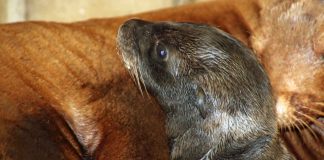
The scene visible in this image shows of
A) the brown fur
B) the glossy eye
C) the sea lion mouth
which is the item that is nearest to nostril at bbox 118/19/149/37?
the sea lion mouth

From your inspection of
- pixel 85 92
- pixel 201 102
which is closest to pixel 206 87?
pixel 201 102

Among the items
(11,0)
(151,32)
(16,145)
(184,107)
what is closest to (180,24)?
(151,32)

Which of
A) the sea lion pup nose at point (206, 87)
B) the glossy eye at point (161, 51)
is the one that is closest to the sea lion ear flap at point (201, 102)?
the sea lion pup nose at point (206, 87)

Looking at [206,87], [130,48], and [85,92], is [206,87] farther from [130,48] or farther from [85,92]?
[85,92]

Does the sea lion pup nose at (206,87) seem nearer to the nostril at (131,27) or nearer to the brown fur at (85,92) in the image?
the nostril at (131,27)

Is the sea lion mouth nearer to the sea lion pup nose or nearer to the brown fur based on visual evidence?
the sea lion pup nose

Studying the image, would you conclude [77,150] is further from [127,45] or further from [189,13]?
[189,13]

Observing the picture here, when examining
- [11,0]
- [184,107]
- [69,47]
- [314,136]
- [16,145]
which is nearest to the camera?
[16,145]

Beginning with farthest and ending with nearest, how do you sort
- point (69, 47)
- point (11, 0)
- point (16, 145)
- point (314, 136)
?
point (11, 0) → point (314, 136) → point (69, 47) → point (16, 145)
